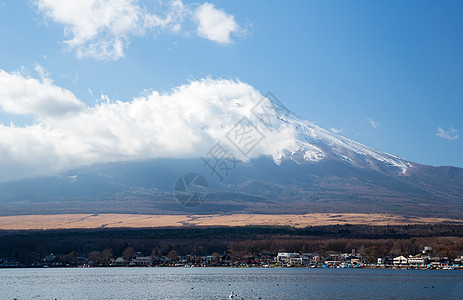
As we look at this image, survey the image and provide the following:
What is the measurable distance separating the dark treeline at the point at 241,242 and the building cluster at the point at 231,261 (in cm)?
166

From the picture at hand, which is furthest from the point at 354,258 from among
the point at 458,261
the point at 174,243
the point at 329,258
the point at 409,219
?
the point at 409,219

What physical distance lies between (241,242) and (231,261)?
9.21 m

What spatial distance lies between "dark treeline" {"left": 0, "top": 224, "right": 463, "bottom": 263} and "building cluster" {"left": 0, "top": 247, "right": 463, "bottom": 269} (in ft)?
5.44

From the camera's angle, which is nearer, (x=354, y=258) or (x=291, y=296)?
(x=291, y=296)

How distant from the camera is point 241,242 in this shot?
386 ft

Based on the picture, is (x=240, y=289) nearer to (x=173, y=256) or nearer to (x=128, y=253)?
(x=173, y=256)

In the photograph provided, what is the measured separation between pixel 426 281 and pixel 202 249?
2275 inches

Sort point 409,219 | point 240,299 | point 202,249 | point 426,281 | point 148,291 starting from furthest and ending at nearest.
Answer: point 409,219 < point 202,249 < point 426,281 < point 148,291 < point 240,299

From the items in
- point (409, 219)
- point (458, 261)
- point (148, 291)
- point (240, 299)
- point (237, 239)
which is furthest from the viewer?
point (409, 219)

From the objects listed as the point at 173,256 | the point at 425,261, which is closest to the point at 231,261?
the point at 173,256

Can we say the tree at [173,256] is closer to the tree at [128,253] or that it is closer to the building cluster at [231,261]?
the building cluster at [231,261]

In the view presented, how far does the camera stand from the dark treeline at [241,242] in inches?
4210

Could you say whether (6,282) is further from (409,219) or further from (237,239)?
(409,219)

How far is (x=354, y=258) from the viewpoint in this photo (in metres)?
107
